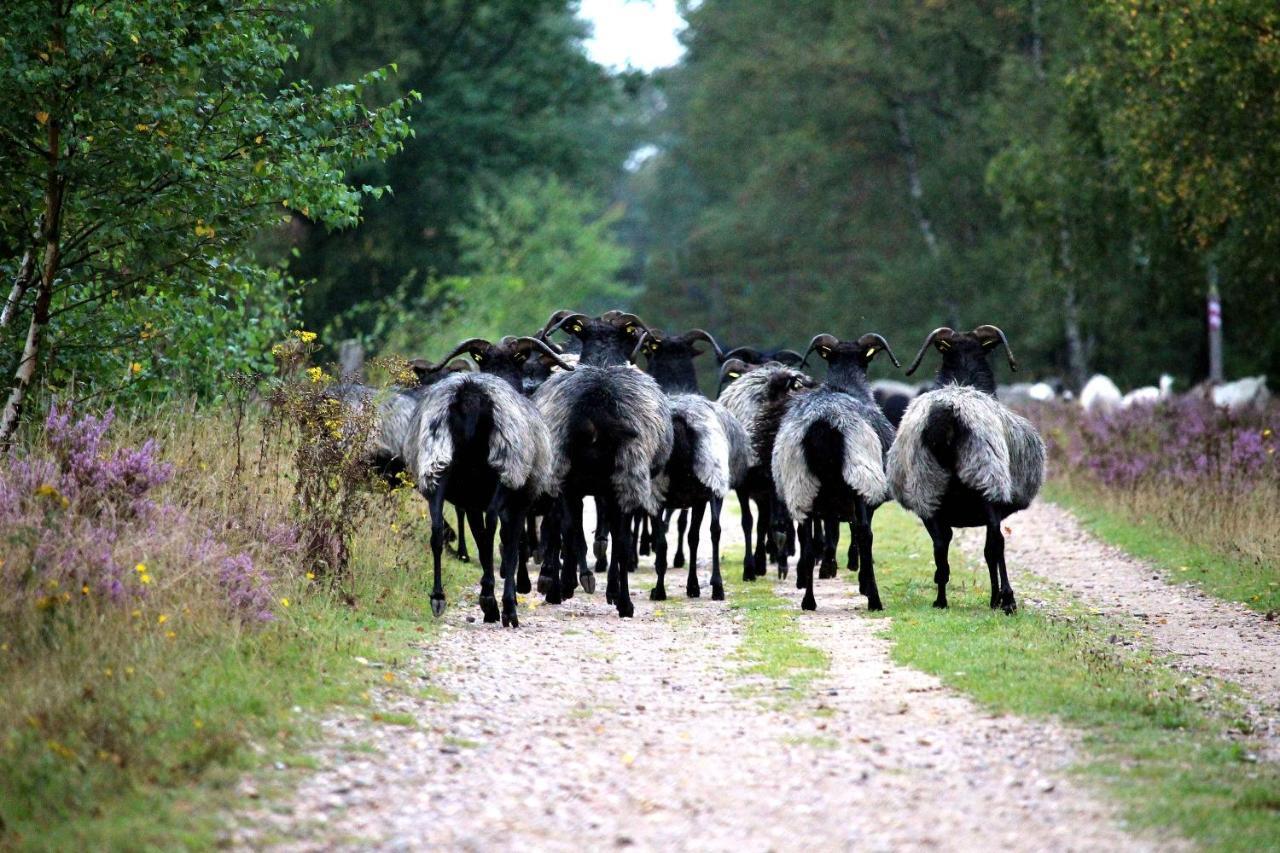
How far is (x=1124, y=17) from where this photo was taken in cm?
2119

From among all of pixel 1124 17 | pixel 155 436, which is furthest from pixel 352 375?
pixel 1124 17

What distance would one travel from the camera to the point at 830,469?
13.1m

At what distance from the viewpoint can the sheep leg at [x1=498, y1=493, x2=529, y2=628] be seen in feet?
37.4

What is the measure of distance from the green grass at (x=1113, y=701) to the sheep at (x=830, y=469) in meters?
0.75

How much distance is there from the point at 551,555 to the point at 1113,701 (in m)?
6.05

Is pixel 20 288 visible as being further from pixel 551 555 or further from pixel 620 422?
pixel 551 555

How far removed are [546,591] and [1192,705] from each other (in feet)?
19.4

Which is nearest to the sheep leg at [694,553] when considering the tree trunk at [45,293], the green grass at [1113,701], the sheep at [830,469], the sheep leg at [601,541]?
the sheep at [830,469]

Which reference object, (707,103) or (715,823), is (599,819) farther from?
(707,103)

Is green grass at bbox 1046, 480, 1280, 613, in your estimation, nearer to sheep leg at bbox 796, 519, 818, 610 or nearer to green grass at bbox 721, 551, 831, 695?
sheep leg at bbox 796, 519, 818, 610

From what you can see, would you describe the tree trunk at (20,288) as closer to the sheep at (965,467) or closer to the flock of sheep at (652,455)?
the flock of sheep at (652,455)

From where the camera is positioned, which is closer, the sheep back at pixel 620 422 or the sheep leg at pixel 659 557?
the sheep back at pixel 620 422

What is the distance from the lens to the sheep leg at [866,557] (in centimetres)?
1283

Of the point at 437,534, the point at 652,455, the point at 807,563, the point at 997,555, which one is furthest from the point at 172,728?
the point at 997,555
